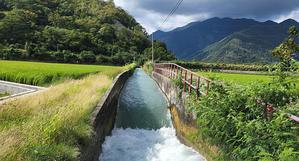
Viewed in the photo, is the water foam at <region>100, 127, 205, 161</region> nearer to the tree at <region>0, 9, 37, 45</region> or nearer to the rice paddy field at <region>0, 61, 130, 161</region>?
the rice paddy field at <region>0, 61, 130, 161</region>

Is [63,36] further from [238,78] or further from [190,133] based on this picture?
[190,133]

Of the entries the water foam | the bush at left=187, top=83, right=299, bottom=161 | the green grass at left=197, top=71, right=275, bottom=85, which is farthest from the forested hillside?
the bush at left=187, top=83, right=299, bottom=161

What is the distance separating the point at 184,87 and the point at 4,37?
8688 cm

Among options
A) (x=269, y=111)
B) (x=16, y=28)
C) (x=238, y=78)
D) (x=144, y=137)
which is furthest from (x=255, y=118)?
(x=16, y=28)

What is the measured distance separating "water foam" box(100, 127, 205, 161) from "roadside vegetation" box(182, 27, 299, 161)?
6.63ft

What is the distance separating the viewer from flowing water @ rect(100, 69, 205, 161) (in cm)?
980

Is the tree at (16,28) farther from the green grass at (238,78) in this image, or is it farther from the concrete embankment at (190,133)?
the concrete embankment at (190,133)

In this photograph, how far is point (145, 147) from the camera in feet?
35.6

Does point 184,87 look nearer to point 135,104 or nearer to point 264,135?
point 135,104

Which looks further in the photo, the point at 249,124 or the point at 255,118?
the point at 255,118

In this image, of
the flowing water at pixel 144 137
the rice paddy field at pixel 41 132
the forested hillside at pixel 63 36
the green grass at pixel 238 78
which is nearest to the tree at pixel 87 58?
the forested hillside at pixel 63 36

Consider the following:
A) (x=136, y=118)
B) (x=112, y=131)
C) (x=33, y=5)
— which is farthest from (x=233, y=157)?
(x=33, y=5)

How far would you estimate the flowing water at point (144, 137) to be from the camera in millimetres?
9797

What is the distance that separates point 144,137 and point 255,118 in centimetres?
650
